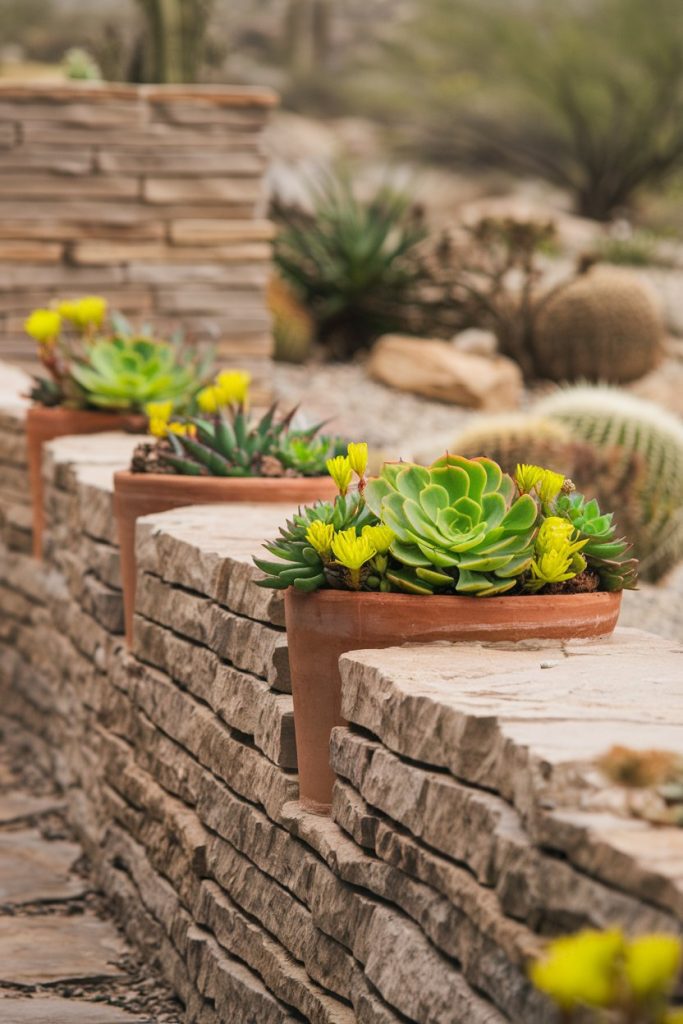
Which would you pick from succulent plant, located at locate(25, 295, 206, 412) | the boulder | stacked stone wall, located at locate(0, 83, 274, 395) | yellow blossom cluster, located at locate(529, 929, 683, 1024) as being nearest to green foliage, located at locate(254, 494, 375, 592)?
yellow blossom cluster, located at locate(529, 929, 683, 1024)

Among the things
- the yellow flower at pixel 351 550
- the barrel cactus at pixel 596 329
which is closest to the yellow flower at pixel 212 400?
the yellow flower at pixel 351 550

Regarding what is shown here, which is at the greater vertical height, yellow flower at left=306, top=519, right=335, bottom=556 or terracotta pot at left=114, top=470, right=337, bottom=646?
yellow flower at left=306, top=519, right=335, bottom=556

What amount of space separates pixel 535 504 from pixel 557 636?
0.80 ft

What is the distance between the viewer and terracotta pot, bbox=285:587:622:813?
2.75m

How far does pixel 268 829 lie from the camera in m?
3.07

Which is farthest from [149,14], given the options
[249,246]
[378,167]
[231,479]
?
[378,167]

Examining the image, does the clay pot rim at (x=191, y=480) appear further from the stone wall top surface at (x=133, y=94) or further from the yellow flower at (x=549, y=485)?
the stone wall top surface at (x=133, y=94)

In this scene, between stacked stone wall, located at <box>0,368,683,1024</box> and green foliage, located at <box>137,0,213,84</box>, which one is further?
green foliage, located at <box>137,0,213,84</box>

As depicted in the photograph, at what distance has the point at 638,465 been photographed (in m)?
6.79

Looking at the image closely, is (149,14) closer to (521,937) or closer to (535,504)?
Answer: (535,504)

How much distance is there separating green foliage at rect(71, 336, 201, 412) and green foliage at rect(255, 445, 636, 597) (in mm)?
2481

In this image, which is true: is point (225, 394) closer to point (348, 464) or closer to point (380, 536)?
point (348, 464)

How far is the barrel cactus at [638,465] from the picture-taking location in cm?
679

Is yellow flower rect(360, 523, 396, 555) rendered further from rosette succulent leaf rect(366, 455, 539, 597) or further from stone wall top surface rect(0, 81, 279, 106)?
stone wall top surface rect(0, 81, 279, 106)
